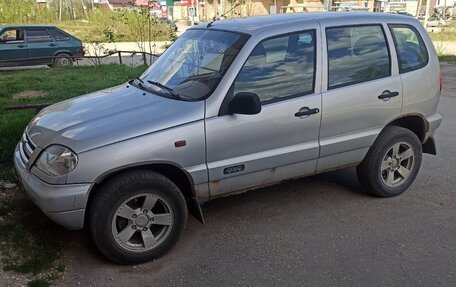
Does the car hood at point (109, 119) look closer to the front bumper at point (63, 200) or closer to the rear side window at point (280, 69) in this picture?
the front bumper at point (63, 200)

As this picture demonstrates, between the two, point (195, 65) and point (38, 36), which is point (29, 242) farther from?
point (38, 36)

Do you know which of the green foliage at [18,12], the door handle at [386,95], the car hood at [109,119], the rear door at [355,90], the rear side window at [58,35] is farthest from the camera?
the green foliage at [18,12]

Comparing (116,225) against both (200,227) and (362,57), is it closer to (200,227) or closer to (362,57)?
(200,227)

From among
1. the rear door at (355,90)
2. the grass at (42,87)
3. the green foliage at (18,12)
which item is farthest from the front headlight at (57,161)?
the green foliage at (18,12)

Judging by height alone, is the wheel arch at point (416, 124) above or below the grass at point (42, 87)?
above

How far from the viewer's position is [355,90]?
13.5 ft

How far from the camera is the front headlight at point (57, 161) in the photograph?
3.16 meters

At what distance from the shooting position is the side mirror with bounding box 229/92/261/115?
346 cm

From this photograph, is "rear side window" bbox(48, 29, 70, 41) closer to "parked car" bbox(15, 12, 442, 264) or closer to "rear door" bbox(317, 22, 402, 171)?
"parked car" bbox(15, 12, 442, 264)

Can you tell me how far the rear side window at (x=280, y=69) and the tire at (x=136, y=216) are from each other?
3.38 ft

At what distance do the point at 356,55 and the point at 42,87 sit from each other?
824cm

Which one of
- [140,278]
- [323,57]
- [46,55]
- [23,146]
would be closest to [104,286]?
[140,278]

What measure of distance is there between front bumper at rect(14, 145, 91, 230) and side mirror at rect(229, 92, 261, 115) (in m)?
1.25

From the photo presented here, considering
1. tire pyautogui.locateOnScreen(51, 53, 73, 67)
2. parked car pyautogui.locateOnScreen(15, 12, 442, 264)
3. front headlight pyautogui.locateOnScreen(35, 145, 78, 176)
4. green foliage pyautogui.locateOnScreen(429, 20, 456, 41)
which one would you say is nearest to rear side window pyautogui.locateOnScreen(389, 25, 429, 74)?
parked car pyautogui.locateOnScreen(15, 12, 442, 264)
